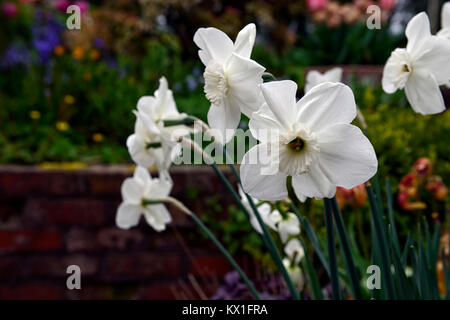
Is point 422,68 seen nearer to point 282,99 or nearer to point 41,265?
point 282,99

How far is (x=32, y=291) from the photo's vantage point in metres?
1.82

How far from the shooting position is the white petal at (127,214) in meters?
0.99

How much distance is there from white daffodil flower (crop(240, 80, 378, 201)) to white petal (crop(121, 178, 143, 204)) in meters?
0.44

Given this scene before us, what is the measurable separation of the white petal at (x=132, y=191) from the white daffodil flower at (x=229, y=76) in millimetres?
354

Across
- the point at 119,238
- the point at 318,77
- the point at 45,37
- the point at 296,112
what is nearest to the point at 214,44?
the point at 296,112

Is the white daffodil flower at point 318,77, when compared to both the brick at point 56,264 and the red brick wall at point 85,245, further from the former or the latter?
the brick at point 56,264

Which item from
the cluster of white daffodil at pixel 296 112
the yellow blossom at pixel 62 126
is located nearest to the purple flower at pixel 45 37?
the yellow blossom at pixel 62 126

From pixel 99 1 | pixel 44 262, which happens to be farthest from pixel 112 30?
pixel 99 1

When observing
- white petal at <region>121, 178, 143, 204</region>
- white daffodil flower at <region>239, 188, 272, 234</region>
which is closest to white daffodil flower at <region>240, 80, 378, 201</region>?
white daffodil flower at <region>239, 188, 272, 234</region>

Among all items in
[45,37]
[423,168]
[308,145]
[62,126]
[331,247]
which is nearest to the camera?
[308,145]

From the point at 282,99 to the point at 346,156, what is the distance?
0.29ft

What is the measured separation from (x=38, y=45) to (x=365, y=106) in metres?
1.83

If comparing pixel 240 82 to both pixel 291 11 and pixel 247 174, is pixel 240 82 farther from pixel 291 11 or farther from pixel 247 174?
pixel 291 11
